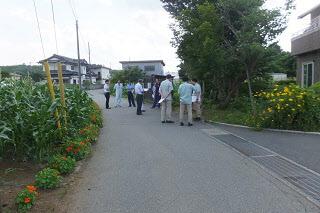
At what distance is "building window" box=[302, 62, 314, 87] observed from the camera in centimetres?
2201

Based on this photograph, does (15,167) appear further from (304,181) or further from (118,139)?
(304,181)

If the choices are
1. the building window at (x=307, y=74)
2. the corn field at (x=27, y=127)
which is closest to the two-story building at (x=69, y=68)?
the building window at (x=307, y=74)

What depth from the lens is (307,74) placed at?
74.7 ft

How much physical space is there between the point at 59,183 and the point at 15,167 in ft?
4.83

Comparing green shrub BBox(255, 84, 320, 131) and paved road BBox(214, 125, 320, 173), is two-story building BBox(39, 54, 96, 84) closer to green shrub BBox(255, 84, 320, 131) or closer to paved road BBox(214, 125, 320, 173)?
green shrub BBox(255, 84, 320, 131)

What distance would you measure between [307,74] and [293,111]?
12.1 m

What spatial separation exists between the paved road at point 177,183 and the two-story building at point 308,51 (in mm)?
12887

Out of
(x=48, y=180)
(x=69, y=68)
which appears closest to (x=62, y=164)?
(x=48, y=180)

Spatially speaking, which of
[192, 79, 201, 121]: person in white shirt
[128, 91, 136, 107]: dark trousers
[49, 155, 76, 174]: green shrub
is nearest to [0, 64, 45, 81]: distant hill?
[128, 91, 136, 107]: dark trousers

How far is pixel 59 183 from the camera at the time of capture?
630cm

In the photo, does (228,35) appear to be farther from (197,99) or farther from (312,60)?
(312,60)

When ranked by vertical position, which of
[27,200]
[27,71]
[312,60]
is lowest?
[27,200]

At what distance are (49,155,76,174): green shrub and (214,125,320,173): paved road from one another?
4.20 meters

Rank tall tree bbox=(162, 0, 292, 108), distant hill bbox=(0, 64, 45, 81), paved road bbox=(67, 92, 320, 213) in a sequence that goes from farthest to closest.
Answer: distant hill bbox=(0, 64, 45, 81) → tall tree bbox=(162, 0, 292, 108) → paved road bbox=(67, 92, 320, 213)
